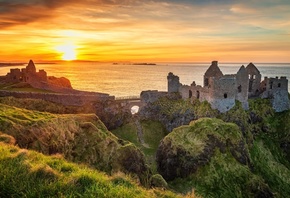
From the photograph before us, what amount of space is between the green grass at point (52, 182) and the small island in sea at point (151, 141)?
4cm

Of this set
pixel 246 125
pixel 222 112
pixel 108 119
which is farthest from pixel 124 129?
pixel 246 125

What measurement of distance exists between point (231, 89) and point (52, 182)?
45120 mm

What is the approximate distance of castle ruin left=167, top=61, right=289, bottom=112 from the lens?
167ft

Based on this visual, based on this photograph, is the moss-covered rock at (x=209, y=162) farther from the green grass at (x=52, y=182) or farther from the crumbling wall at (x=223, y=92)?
the green grass at (x=52, y=182)

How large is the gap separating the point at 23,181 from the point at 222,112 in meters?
44.8

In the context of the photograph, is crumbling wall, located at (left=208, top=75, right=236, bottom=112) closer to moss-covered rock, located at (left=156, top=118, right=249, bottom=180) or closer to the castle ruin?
the castle ruin

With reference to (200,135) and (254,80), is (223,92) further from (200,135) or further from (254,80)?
(254,80)

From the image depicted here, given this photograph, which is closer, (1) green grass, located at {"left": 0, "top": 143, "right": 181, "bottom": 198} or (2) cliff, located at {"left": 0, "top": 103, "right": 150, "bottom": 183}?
(1) green grass, located at {"left": 0, "top": 143, "right": 181, "bottom": 198}

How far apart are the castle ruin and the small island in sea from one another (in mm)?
192

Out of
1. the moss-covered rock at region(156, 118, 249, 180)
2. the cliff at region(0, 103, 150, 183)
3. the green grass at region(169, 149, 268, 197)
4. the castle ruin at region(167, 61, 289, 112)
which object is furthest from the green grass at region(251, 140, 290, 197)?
the cliff at region(0, 103, 150, 183)

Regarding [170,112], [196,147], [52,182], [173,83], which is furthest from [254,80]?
[52,182]

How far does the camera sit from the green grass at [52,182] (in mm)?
9590

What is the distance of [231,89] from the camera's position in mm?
51062

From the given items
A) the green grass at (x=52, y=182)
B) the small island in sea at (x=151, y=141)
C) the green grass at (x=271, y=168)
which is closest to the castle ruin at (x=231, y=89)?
the small island in sea at (x=151, y=141)
